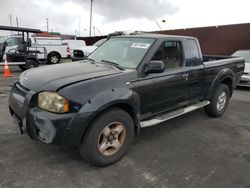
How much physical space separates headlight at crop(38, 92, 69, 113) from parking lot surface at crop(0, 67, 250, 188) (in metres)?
0.85

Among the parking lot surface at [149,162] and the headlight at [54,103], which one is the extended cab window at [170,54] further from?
the headlight at [54,103]

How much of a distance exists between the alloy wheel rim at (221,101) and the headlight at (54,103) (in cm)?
375

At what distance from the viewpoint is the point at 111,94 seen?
2.76 meters

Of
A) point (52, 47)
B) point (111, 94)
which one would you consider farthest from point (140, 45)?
point (52, 47)

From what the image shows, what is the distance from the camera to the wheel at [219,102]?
16.0 ft

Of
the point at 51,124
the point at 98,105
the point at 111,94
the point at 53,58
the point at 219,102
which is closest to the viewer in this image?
the point at 51,124

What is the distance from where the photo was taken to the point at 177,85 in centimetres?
380

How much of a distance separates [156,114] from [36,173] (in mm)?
1986

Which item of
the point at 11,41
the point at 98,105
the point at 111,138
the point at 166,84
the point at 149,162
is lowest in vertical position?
the point at 149,162

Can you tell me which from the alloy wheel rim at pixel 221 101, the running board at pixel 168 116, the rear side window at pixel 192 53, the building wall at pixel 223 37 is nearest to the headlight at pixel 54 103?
the running board at pixel 168 116

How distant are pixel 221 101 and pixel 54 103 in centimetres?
399

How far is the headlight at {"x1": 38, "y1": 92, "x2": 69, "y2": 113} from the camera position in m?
2.50

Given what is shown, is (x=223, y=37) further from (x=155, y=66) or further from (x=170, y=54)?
(x=155, y=66)

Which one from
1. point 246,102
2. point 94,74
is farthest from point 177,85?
point 246,102
